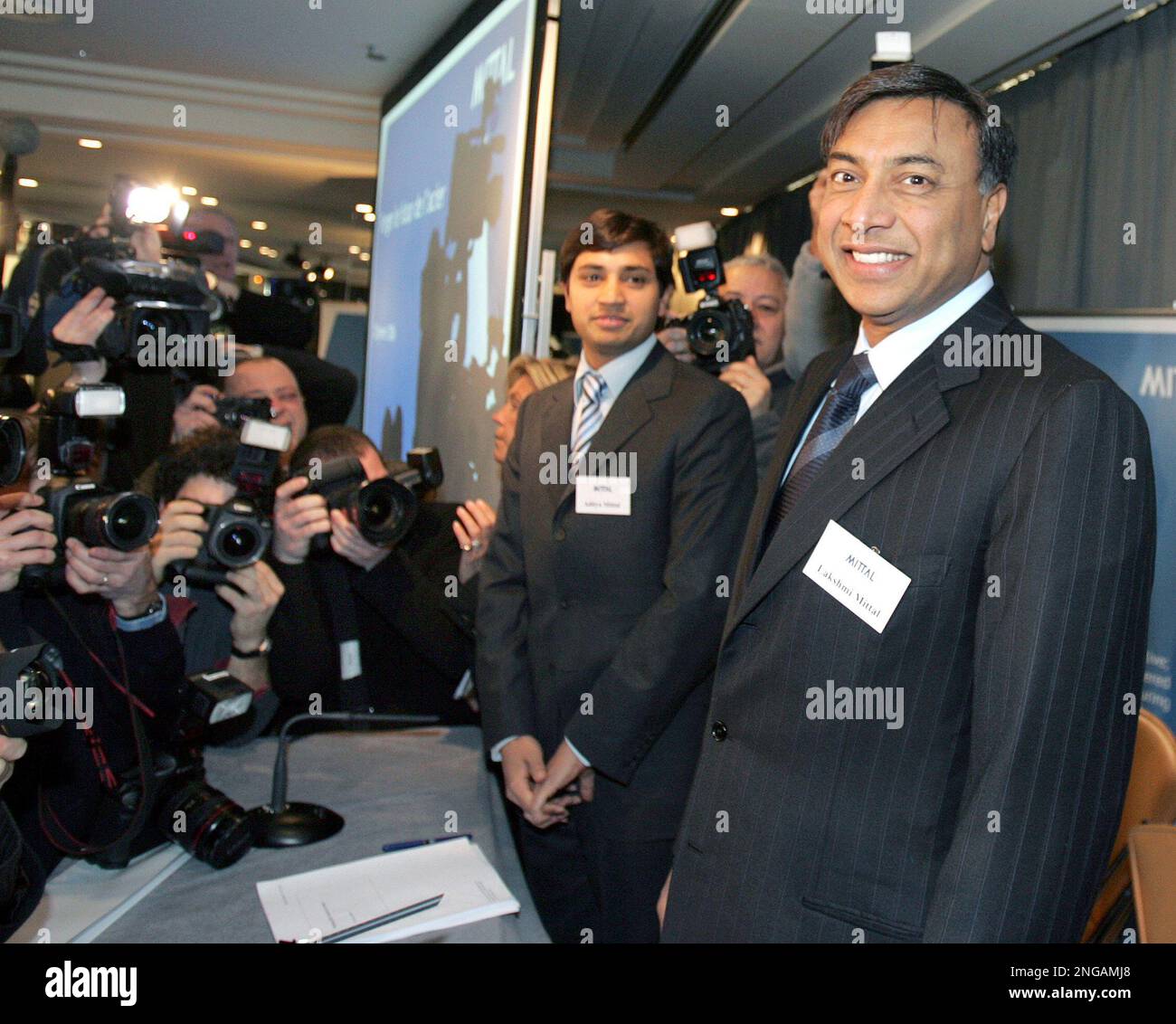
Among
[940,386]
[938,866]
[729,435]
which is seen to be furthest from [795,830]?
[729,435]

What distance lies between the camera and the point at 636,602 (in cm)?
200

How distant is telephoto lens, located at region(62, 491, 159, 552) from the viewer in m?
1.60

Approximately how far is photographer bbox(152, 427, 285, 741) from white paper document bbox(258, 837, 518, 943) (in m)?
0.64

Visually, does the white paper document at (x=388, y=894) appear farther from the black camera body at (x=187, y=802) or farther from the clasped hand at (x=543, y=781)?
the clasped hand at (x=543, y=781)

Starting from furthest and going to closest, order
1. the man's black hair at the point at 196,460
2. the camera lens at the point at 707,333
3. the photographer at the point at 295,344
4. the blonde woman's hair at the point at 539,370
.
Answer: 1. the photographer at the point at 295,344
2. the blonde woman's hair at the point at 539,370
3. the camera lens at the point at 707,333
4. the man's black hair at the point at 196,460

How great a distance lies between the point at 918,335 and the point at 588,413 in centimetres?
110

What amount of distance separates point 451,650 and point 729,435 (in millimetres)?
848

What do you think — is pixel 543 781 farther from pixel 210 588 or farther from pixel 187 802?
pixel 210 588

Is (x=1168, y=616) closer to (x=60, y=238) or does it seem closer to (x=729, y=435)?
(x=729, y=435)

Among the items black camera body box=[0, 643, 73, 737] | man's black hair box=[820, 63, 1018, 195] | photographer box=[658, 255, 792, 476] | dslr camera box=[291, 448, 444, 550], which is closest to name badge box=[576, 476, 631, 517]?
→ dslr camera box=[291, 448, 444, 550]

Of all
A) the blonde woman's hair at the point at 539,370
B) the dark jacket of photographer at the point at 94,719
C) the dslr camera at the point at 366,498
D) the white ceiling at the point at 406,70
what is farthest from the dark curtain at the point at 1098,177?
the dark jacket of photographer at the point at 94,719

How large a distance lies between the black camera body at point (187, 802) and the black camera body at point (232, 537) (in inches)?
12.9

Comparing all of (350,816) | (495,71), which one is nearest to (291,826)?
(350,816)

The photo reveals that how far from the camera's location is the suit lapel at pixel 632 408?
2041 millimetres
